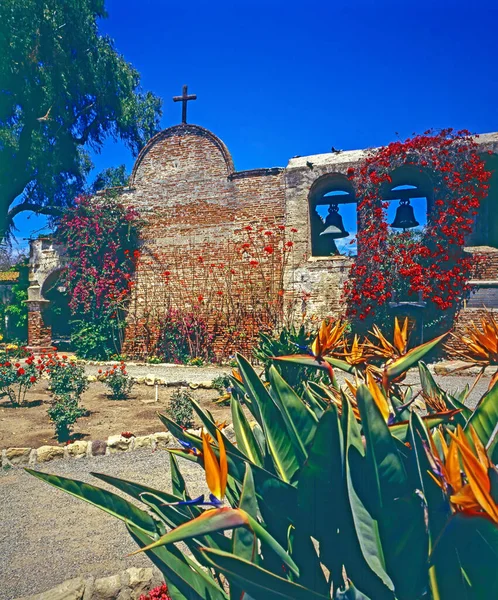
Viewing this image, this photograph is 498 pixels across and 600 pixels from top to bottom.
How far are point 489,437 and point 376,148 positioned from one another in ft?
35.5

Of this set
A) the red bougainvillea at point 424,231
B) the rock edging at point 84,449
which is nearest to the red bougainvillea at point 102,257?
the red bougainvillea at point 424,231

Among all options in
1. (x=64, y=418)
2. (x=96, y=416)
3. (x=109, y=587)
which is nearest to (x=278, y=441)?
(x=109, y=587)

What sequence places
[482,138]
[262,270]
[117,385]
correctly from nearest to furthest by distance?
[117,385], [482,138], [262,270]

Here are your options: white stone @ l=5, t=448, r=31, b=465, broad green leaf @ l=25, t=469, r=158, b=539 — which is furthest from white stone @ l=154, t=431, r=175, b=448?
broad green leaf @ l=25, t=469, r=158, b=539

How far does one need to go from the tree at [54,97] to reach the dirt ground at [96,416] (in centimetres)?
903

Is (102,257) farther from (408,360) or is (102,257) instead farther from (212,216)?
(408,360)

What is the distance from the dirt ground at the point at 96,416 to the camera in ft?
18.5

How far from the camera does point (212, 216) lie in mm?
12766

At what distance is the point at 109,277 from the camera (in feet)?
44.3

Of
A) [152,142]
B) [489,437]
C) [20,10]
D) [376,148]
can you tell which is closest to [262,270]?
[376,148]

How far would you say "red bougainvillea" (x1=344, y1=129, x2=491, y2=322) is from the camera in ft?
33.5

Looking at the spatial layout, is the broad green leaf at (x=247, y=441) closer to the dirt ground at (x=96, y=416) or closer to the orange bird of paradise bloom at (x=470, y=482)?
the orange bird of paradise bloom at (x=470, y=482)

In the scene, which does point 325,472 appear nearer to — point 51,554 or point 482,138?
point 51,554

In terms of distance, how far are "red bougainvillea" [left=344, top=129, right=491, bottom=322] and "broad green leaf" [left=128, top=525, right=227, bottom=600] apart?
974 centimetres
